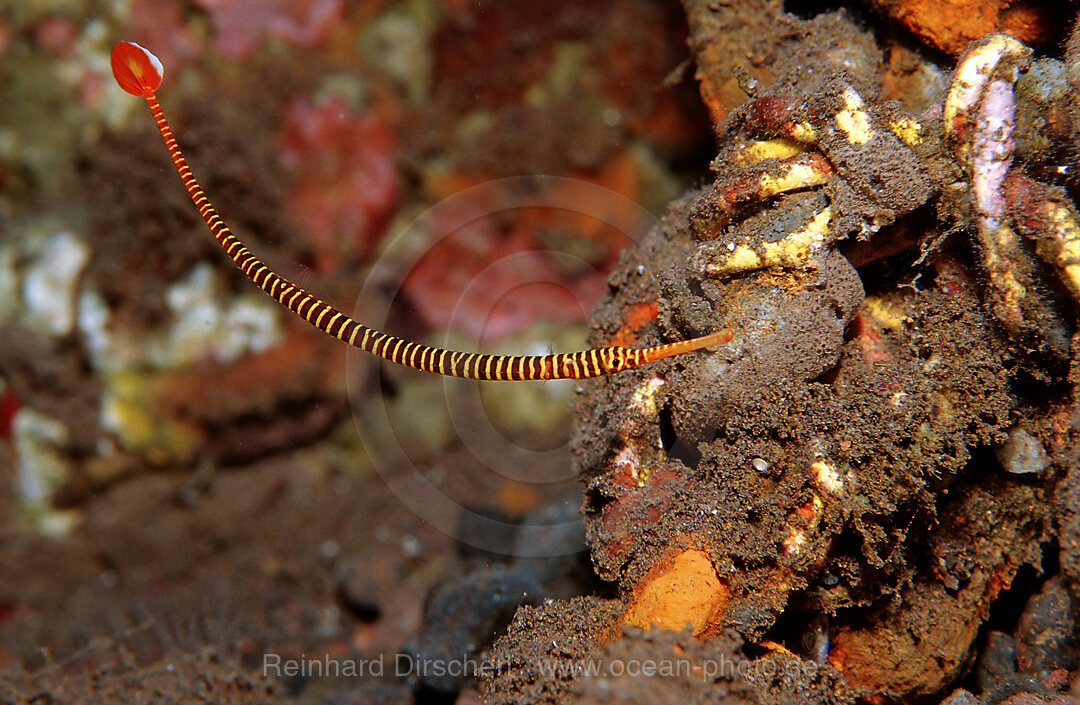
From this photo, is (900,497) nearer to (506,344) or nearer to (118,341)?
(506,344)

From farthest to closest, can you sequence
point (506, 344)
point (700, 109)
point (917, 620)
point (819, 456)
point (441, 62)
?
point (506, 344), point (441, 62), point (700, 109), point (917, 620), point (819, 456)

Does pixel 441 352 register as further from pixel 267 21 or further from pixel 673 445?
pixel 267 21

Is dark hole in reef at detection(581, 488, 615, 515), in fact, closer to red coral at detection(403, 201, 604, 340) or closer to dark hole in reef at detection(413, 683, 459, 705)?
dark hole in reef at detection(413, 683, 459, 705)

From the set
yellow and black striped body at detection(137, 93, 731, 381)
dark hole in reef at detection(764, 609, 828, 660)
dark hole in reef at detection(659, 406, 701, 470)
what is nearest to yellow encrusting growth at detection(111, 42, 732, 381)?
yellow and black striped body at detection(137, 93, 731, 381)

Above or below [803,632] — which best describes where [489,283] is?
above

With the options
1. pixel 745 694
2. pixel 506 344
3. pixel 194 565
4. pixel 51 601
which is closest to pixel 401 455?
pixel 506 344

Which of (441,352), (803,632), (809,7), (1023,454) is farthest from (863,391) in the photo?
(809,7)
